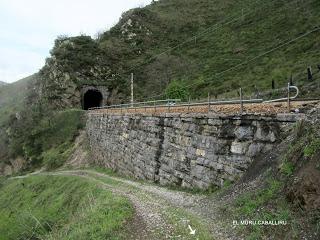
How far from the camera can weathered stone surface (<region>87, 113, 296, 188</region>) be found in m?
13.6

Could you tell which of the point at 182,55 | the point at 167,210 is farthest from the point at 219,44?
the point at 167,210

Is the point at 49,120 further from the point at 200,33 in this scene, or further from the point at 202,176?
the point at 202,176

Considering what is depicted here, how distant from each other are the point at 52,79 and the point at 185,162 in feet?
141

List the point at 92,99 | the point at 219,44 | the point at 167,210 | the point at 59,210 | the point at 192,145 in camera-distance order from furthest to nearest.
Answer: the point at 92,99
the point at 219,44
the point at 59,210
the point at 192,145
the point at 167,210

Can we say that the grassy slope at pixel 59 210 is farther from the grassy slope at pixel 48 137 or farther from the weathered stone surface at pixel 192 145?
the grassy slope at pixel 48 137

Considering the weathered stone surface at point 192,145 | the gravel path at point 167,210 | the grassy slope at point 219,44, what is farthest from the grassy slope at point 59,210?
the grassy slope at point 219,44

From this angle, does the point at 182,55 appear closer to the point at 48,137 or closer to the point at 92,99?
the point at 92,99

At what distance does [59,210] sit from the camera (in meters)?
24.4

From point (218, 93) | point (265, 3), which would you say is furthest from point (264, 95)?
point (265, 3)

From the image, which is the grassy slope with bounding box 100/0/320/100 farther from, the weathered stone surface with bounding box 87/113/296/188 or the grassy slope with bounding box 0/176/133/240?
the grassy slope with bounding box 0/176/133/240

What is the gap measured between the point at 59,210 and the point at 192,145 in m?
10.9

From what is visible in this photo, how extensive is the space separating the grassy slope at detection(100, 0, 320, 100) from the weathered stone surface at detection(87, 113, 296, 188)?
1325 centimetres

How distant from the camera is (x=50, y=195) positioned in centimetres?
3017

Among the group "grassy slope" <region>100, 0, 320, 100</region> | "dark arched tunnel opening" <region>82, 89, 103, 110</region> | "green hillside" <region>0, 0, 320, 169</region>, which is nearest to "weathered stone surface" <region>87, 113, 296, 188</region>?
"grassy slope" <region>100, 0, 320, 100</region>
